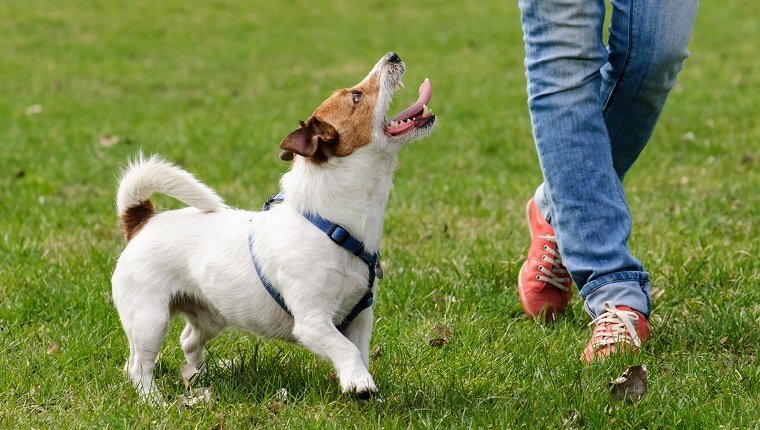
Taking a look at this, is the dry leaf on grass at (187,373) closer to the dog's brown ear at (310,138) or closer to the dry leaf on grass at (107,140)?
the dog's brown ear at (310,138)

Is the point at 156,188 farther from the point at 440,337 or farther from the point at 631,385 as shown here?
the point at 631,385

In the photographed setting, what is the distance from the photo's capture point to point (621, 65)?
12.1ft

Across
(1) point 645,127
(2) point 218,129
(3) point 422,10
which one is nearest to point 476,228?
(1) point 645,127

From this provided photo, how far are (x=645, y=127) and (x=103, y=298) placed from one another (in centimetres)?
229

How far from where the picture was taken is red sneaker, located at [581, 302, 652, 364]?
135 inches

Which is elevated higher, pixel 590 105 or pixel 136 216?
pixel 590 105

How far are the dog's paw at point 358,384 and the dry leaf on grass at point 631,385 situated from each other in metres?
0.74

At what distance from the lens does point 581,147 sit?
3.55m

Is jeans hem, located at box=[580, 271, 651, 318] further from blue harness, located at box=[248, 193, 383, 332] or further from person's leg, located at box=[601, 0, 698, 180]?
blue harness, located at box=[248, 193, 383, 332]

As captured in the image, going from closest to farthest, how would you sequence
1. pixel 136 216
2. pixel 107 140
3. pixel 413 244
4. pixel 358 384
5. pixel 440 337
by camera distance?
pixel 358 384, pixel 136 216, pixel 440 337, pixel 413 244, pixel 107 140

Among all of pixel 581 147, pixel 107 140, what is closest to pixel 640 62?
pixel 581 147

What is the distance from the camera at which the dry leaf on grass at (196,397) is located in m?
3.14

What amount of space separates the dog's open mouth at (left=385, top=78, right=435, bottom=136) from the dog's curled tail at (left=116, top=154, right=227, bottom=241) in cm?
73

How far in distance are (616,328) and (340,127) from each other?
120cm
